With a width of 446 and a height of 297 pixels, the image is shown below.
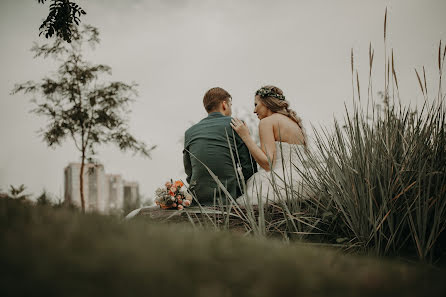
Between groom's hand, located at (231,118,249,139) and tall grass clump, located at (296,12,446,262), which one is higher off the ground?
groom's hand, located at (231,118,249,139)

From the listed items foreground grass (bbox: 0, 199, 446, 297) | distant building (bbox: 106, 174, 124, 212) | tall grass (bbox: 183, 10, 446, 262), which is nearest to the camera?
foreground grass (bbox: 0, 199, 446, 297)

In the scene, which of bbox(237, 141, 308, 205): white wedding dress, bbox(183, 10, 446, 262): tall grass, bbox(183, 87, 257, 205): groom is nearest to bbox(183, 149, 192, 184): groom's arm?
bbox(183, 87, 257, 205): groom

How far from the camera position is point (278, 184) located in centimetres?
365

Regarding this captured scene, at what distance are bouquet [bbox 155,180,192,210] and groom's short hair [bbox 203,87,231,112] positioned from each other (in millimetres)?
1335

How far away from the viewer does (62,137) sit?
1138 centimetres

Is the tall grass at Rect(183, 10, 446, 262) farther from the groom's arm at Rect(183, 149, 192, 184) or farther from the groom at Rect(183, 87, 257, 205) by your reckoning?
the groom's arm at Rect(183, 149, 192, 184)

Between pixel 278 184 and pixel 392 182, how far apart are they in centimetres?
151

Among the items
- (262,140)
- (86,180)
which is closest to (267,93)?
(262,140)

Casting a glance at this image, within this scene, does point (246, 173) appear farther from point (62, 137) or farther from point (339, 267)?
point (62, 137)

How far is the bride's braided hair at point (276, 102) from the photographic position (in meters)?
4.53

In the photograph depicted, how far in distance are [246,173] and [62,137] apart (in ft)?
31.3

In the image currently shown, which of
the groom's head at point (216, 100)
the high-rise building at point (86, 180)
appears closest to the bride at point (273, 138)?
the groom's head at point (216, 100)

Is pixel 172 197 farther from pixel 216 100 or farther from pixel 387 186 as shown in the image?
pixel 387 186

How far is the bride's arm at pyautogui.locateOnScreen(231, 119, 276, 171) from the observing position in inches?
151
